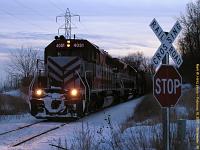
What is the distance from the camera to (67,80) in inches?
868

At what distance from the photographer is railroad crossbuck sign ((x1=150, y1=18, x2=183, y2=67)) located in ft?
31.0

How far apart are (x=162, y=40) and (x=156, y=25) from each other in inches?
12.4

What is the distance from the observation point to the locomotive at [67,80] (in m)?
20.7

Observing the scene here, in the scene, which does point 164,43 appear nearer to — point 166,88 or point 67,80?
point 166,88

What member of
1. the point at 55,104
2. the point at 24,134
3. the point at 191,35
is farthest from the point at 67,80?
the point at 191,35

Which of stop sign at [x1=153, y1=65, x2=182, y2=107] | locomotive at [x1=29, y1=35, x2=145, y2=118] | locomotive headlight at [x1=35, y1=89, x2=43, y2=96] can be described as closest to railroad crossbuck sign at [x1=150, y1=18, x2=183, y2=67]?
stop sign at [x1=153, y1=65, x2=182, y2=107]

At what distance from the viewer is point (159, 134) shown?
1078 centimetres

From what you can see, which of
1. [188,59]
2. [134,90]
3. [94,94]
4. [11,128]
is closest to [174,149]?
[11,128]

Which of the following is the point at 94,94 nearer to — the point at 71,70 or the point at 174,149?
the point at 71,70

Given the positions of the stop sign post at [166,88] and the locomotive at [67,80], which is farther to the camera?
the locomotive at [67,80]

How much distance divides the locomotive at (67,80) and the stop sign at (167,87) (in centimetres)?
1172

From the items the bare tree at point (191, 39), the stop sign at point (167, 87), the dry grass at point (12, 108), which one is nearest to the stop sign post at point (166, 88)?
the stop sign at point (167, 87)

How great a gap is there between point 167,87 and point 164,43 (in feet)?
3.16

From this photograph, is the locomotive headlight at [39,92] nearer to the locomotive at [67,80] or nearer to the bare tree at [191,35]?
the locomotive at [67,80]
